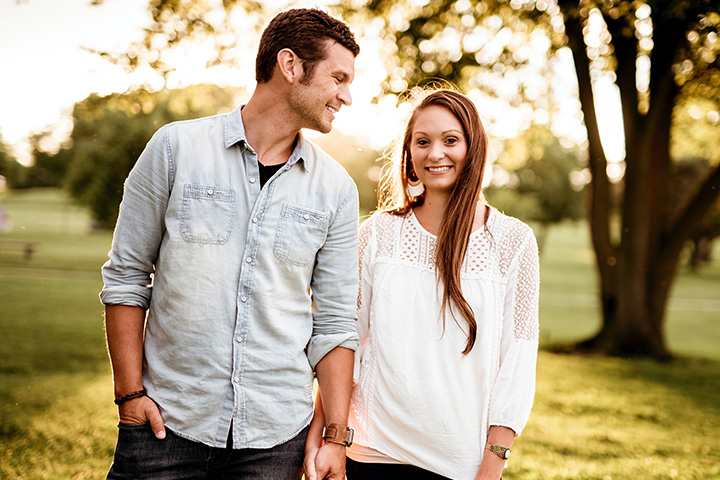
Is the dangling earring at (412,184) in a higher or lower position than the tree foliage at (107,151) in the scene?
lower

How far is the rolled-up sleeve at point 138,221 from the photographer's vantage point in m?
2.13

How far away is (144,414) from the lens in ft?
6.95

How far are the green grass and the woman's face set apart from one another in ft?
12.3

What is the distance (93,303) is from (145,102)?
999 cm

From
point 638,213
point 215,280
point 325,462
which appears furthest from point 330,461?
point 638,213

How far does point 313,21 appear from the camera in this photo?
2.30 metres

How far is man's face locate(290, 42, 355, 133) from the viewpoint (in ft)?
7.55

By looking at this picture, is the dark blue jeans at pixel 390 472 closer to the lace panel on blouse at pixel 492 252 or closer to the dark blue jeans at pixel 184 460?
the dark blue jeans at pixel 184 460

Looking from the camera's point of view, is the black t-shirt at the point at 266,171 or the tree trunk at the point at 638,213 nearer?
the black t-shirt at the point at 266,171

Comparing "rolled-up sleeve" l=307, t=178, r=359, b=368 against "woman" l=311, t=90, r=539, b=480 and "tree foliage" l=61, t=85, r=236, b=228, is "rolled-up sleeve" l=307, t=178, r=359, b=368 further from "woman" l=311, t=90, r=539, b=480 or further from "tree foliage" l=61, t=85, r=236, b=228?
"tree foliage" l=61, t=85, r=236, b=228

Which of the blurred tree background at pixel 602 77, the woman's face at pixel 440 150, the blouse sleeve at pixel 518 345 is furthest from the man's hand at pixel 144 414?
the blurred tree background at pixel 602 77

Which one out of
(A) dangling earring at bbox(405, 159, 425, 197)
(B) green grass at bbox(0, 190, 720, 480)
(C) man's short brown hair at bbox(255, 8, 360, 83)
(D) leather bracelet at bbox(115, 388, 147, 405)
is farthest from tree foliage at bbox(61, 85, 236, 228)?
(D) leather bracelet at bbox(115, 388, 147, 405)

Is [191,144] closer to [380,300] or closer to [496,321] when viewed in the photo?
[380,300]

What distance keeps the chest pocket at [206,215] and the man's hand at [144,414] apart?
1.92 ft
